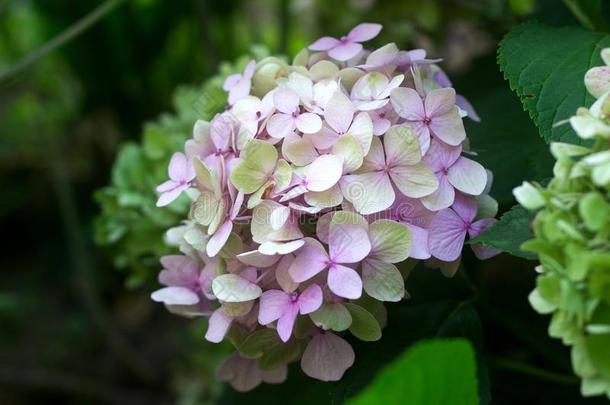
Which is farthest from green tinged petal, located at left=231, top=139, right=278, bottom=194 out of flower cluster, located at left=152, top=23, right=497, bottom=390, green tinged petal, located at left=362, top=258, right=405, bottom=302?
green tinged petal, located at left=362, top=258, right=405, bottom=302

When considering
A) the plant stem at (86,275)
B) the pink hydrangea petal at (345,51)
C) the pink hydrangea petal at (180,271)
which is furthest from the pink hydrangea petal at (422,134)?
the plant stem at (86,275)

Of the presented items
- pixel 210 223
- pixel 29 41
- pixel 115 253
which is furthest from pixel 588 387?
pixel 29 41

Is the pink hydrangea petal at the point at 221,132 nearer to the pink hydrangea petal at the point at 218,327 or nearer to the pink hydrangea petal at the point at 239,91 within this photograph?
the pink hydrangea petal at the point at 239,91

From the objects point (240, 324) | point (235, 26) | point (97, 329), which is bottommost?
point (97, 329)

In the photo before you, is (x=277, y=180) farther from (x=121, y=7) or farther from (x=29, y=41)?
(x=29, y=41)

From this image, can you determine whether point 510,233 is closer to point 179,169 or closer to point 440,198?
point 440,198

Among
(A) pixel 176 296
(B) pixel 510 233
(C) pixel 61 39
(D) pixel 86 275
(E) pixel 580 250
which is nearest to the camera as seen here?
(E) pixel 580 250

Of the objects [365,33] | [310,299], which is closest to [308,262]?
[310,299]
